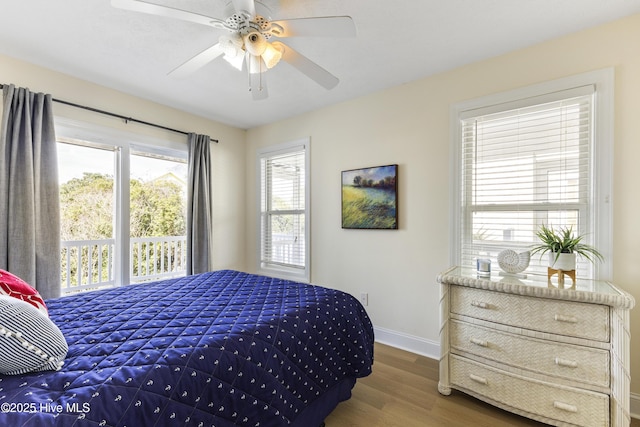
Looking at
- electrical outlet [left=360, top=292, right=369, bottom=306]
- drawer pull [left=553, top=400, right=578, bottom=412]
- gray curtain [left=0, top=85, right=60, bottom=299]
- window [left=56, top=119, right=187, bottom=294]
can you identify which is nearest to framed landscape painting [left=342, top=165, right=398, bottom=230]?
electrical outlet [left=360, top=292, right=369, bottom=306]

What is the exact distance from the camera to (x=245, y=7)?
1461mm

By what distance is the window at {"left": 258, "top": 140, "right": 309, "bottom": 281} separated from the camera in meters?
3.59

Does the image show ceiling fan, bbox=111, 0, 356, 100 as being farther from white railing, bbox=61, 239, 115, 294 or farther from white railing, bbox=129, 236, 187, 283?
white railing, bbox=129, 236, 187, 283

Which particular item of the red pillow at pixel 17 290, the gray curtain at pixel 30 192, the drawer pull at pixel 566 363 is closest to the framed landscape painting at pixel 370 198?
the drawer pull at pixel 566 363

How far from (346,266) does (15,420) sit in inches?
104

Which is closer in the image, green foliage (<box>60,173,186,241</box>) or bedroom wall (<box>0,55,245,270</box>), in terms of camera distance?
bedroom wall (<box>0,55,245,270</box>)

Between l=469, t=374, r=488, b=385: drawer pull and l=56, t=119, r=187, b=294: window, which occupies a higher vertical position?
l=56, t=119, r=187, b=294: window

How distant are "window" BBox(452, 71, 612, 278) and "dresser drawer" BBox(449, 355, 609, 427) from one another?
783 millimetres

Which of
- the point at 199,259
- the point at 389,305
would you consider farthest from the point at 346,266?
the point at 199,259

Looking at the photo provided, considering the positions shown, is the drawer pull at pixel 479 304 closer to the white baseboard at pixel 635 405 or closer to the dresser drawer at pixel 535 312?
the dresser drawer at pixel 535 312

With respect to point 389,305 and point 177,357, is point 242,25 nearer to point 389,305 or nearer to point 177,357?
point 177,357

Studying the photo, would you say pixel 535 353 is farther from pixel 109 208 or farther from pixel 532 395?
pixel 109 208

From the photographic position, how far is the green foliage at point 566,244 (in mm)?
1841

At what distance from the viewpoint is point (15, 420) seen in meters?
0.76
